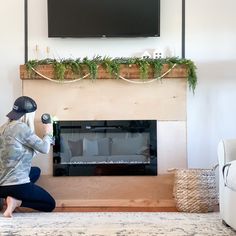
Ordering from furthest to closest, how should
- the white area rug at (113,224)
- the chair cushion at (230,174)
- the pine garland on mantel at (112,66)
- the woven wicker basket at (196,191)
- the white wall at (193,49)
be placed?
1. the white wall at (193,49)
2. the pine garland on mantel at (112,66)
3. the woven wicker basket at (196,191)
4. the white area rug at (113,224)
5. the chair cushion at (230,174)

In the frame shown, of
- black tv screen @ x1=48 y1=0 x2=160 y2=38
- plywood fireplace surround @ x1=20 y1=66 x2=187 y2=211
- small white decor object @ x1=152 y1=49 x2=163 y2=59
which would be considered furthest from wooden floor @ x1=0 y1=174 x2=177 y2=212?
black tv screen @ x1=48 y1=0 x2=160 y2=38

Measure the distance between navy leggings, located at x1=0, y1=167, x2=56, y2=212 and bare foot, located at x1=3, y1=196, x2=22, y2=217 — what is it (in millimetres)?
32

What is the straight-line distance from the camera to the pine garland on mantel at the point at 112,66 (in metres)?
4.12

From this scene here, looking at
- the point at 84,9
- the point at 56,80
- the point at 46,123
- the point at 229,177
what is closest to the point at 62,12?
the point at 84,9

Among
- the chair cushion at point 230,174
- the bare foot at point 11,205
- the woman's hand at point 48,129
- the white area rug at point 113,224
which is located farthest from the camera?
the woman's hand at point 48,129

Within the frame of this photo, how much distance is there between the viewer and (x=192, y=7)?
4.42m

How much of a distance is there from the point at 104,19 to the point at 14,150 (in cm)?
162

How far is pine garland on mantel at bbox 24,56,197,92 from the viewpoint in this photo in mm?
4117

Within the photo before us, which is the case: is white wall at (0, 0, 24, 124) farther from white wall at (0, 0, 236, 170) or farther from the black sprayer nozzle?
the black sprayer nozzle

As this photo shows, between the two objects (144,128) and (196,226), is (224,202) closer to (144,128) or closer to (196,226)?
(196,226)

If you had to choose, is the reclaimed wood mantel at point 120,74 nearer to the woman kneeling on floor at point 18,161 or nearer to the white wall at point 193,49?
the white wall at point 193,49

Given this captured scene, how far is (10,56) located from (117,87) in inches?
46.1

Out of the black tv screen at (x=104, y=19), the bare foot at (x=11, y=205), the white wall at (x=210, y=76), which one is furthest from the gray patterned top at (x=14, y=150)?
the white wall at (x=210, y=76)

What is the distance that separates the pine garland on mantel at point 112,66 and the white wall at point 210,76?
0.31 metres
